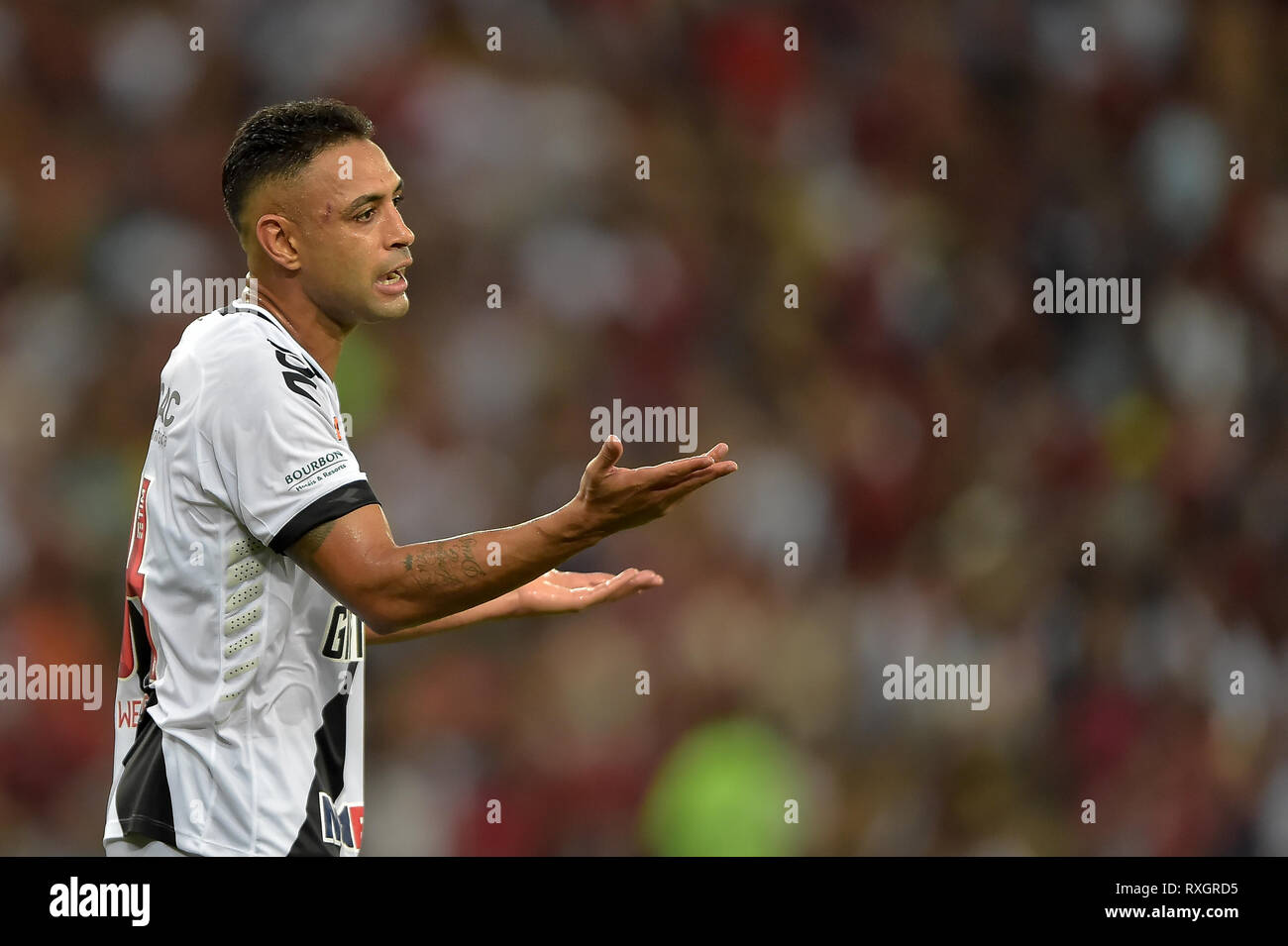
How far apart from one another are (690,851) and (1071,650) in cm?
134

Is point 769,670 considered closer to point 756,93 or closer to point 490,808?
point 490,808

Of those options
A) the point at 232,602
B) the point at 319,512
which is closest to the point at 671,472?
the point at 319,512

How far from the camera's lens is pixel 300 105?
6.20ft

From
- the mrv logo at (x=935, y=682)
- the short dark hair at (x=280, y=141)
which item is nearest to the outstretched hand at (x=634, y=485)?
the short dark hair at (x=280, y=141)

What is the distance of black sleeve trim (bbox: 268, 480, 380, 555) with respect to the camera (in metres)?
1.57

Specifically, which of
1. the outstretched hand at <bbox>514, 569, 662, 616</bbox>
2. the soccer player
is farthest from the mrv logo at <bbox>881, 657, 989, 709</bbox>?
the soccer player

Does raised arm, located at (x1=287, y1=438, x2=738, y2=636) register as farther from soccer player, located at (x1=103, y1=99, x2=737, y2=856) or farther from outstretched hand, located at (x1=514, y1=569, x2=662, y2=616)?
outstretched hand, located at (x1=514, y1=569, x2=662, y2=616)

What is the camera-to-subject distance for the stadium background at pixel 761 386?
3678 mm

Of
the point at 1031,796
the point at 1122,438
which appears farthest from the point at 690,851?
the point at 1122,438

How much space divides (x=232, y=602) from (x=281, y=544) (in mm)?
149

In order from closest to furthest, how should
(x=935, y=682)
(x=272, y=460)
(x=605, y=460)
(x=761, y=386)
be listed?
(x=605, y=460) < (x=272, y=460) < (x=935, y=682) < (x=761, y=386)
